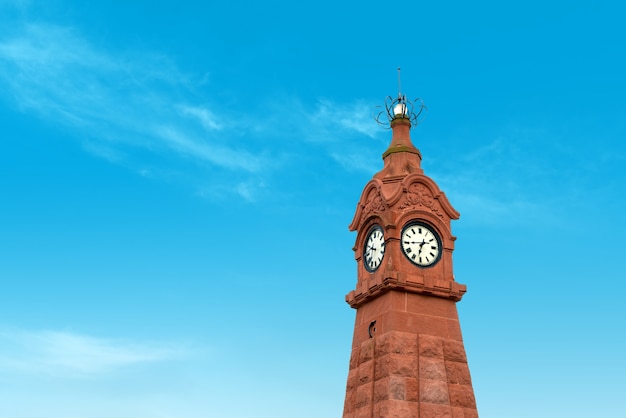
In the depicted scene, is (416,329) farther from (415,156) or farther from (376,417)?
(415,156)

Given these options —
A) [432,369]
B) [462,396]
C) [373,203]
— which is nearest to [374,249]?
[373,203]

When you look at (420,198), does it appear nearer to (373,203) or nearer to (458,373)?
(373,203)

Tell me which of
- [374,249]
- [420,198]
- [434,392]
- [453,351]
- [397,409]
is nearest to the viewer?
[397,409]

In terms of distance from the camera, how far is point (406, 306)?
30469 mm

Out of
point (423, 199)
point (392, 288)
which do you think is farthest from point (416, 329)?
point (423, 199)

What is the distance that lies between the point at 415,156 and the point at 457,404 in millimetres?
9527

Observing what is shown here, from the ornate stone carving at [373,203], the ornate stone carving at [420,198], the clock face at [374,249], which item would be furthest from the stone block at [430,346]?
the ornate stone carving at [373,203]

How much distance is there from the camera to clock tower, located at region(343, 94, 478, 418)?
96.2ft

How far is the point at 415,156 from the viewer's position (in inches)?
1337

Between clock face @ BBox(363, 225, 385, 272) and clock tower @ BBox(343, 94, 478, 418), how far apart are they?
0.12ft

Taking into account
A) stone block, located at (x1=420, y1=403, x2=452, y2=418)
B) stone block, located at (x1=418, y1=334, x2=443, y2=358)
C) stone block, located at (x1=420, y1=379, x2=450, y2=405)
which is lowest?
stone block, located at (x1=420, y1=403, x2=452, y2=418)

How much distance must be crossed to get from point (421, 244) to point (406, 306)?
2453 millimetres

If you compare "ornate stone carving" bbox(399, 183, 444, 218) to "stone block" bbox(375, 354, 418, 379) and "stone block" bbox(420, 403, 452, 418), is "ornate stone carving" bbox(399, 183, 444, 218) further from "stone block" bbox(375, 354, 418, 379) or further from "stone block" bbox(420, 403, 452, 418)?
"stone block" bbox(420, 403, 452, 418)

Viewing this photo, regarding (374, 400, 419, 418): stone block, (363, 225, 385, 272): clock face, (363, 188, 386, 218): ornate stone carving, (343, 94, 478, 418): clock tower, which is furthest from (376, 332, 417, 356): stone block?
(363, 188, 386, 218): ornate stone carving
